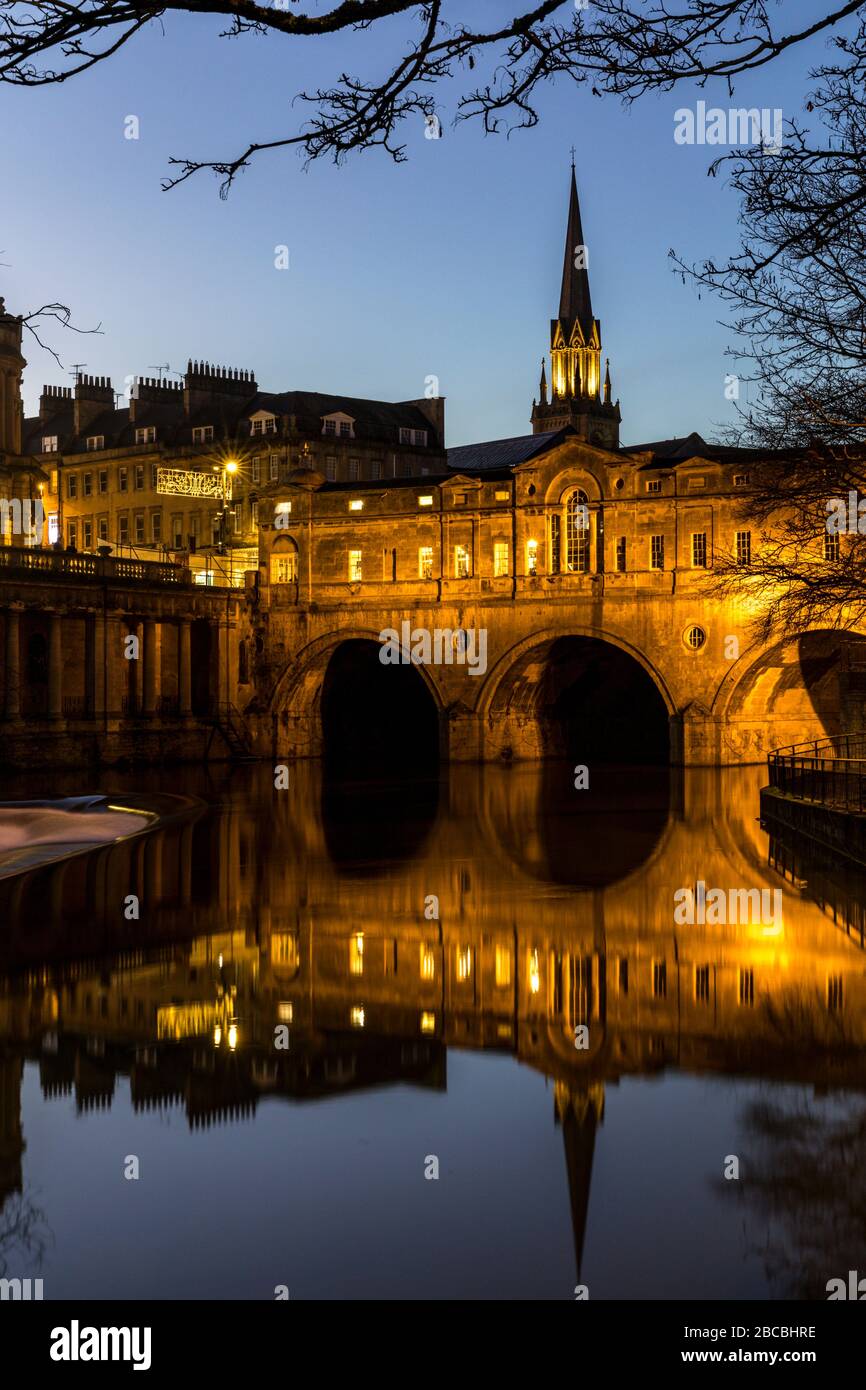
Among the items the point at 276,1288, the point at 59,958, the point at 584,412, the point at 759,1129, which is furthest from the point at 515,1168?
the point at 584,412

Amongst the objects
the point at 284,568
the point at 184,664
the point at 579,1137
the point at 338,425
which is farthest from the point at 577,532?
the point at 579,1137

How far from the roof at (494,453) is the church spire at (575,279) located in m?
21.8

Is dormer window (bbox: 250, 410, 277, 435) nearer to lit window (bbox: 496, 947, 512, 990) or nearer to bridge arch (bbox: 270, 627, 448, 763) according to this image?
bridge arch (bbox: 270, 627, 448, 763)

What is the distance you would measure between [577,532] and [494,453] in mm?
26696

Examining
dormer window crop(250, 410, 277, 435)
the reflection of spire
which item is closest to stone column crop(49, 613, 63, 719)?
dormer window crop(250, 410, 277, 435)

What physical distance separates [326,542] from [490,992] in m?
48.5

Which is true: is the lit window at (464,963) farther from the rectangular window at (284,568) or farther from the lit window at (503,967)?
the rectangular window at (284,568)

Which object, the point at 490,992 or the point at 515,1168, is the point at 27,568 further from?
the point at 515,1168

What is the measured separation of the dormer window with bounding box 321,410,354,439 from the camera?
259 feet

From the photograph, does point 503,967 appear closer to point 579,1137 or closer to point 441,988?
point 441,988

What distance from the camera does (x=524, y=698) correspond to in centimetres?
6075

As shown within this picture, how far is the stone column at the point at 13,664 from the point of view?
168 feet

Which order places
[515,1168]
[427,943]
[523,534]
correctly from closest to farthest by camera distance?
1. [515,1168]
2. [427,943]
3. [523,534]

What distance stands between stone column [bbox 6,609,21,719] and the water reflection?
24.3 meters
